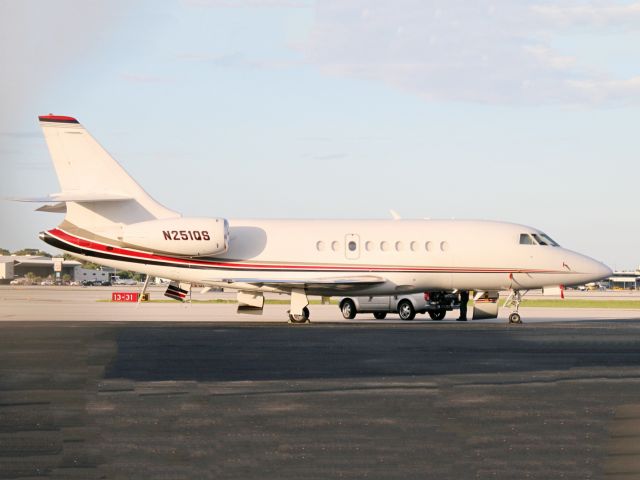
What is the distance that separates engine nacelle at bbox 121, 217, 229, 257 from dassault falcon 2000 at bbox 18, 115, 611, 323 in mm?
40

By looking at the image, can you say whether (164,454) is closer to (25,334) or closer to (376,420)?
(376,420)

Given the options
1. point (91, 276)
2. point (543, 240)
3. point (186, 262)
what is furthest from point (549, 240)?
point (91, 276)

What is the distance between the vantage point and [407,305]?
1711 inches

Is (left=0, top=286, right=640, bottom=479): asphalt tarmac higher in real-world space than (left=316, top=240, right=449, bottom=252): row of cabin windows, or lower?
lower

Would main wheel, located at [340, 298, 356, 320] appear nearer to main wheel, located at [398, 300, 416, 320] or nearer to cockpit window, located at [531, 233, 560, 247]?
main wheel, located at [398, 300, 416, 320]

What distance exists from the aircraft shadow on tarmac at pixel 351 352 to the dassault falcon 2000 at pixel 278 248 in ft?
19.8

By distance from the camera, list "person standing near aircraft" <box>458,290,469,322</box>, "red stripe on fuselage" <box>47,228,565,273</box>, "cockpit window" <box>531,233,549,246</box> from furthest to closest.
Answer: "person standing near aircraft" <box>458,290,469,322</box>, "cockpit window" <box>531,233,549,246</box>, "red stripe on fuselage" <box>47,228,565,273</box>

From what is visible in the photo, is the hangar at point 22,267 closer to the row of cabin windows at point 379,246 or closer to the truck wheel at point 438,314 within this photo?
the row of cabin windows at point 379,246

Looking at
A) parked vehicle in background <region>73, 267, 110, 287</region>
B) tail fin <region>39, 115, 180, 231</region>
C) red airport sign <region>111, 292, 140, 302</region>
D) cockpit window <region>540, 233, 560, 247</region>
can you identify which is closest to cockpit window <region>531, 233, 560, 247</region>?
cockpit window <region>540, 233, 560, 247</region>

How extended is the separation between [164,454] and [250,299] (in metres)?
27.6

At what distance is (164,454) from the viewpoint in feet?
29.0

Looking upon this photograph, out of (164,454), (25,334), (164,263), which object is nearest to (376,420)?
(164,454)

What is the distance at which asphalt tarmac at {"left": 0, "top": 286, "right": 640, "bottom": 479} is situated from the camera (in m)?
8.45

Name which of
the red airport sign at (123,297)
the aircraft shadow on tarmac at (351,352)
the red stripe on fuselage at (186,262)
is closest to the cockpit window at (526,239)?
the red stripe on fuselage at (186,262)
